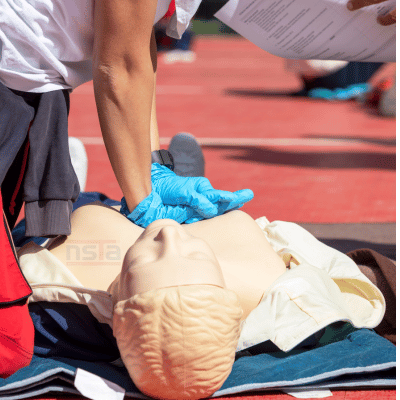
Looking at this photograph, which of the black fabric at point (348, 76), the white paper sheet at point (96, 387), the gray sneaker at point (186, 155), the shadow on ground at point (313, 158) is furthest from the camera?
the black fabric at point (348, 76)

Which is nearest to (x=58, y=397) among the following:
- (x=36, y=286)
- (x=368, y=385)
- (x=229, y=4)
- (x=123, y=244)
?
(x=36, y=286)

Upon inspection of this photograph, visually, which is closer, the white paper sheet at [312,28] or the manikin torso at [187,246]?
the manikin torso at [187,246]

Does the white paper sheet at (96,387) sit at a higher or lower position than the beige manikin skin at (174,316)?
lower

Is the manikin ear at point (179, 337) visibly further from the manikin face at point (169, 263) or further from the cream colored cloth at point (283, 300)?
the cream colored cloth at point (283, 300)

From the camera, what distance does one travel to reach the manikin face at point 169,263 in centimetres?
140

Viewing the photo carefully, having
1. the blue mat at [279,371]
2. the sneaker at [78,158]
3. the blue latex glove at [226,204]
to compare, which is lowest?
the blue mat at [279,371]

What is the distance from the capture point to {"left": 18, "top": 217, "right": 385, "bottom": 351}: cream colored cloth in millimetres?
1619

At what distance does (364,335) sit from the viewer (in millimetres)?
1745

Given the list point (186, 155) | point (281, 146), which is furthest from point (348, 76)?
point (186, 155)

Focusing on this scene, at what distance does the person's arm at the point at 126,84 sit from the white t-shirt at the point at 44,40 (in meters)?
0.07

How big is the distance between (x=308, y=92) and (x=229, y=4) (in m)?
7.66

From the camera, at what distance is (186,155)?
2.71 metres

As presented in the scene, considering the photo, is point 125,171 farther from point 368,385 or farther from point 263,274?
point 368,385

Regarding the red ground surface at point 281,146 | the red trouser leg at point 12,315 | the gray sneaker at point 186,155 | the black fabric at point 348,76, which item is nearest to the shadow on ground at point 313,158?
the red ground surface at point 281,146
